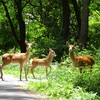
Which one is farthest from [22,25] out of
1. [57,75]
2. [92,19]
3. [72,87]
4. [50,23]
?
[72,87]

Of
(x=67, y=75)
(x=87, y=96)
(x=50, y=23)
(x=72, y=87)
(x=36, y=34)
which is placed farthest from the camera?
(x=36, y=34)

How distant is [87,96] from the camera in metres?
10.3

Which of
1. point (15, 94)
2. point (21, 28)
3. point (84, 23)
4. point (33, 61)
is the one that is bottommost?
point (15, 94)

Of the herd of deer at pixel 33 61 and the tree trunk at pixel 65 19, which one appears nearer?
the herd of deer at pixel 33 61

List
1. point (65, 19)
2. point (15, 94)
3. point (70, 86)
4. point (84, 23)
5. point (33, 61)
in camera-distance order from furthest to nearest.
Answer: point (65, 19), point (84, 23), point (33, 61), point (70, 86), point (15, 94)

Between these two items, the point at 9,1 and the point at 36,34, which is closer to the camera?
the point at 9,1

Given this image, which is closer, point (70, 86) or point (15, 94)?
point (15, 94)

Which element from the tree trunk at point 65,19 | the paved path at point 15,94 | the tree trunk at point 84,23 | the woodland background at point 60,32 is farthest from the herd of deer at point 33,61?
the tree trunk at point 65,19

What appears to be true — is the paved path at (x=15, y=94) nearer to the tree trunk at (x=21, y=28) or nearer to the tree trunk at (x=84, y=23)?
the tree trunk at (x=84, y=23)

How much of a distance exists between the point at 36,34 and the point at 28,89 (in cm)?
3438

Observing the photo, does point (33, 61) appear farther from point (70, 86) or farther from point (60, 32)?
point (60, 32)

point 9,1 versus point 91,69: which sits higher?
point 9,1

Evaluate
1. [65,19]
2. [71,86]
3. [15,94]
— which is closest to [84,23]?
[65,19]

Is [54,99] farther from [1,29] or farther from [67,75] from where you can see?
[1,29]
